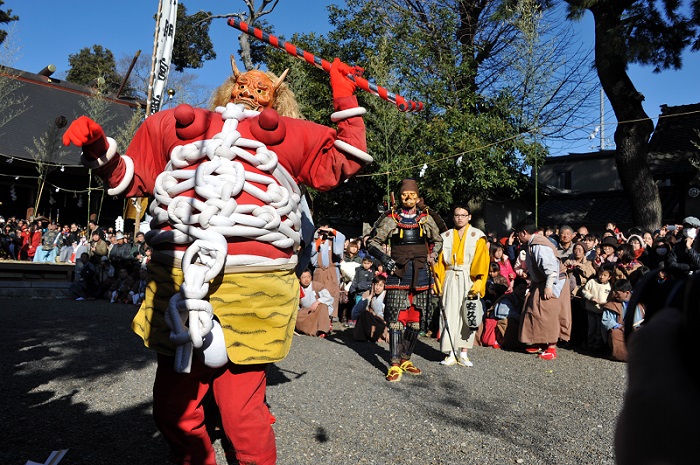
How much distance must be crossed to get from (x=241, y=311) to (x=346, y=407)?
1.93 m

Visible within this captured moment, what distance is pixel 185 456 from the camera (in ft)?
8.18

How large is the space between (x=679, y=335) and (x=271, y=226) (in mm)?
1915

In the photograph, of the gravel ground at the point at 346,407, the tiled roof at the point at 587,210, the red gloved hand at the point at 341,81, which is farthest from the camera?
the tiled roof at the point at 587,210

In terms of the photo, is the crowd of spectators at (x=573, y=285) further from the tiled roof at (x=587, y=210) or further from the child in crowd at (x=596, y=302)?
the tiled roof at (x=587, y=210)

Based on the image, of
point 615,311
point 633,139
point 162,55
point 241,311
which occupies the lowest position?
point 615,311

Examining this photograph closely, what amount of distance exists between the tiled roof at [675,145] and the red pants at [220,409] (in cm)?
2155

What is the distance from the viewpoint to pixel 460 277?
251 inches

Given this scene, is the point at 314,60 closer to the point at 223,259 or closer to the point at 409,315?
the point at 223,259

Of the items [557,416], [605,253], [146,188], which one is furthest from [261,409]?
[605,253]

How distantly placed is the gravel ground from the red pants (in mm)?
564

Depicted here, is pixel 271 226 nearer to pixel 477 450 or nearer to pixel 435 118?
pixel 477 450

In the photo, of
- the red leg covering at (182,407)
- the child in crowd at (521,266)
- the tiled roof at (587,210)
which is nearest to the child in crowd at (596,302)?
the child in crowd at (521,266)

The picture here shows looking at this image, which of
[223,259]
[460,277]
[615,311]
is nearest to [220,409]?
[223,259]

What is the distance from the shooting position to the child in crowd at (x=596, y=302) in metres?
7.20
